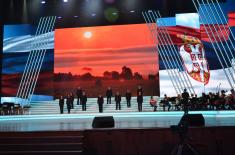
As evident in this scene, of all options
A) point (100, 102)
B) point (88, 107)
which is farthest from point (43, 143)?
point (88, 107)

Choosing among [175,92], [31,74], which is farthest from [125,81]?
[31,74]

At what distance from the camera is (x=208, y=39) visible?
1255 cm

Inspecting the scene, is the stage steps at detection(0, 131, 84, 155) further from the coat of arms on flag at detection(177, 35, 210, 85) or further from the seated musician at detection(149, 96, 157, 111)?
the coat of arms on flag at detection(177, 35, 210, 85)

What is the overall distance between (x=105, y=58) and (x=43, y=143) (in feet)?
31.7

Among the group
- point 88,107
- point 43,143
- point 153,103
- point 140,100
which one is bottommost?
point 43,143

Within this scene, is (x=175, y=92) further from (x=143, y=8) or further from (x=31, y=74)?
Answer: (x=31, y=74)

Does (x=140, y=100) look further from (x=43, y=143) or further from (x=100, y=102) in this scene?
(x=43, y=143)

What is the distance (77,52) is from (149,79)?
3.90m

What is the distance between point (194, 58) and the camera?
41.1ft

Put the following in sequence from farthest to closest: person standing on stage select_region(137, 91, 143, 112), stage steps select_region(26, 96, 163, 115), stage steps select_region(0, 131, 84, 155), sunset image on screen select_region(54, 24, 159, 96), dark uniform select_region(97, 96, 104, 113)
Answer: sunset image on screen select_region(54, 24, 159, 96) → stage steps select_region(26, 96, 163, 115) → dark uniform select_region(97, 96, 104, 113) → person standing on stage select_region(137, 91, 143, 112) → stage steps select_region(0, 131, 84, 155)

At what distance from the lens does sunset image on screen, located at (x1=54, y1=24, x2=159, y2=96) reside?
13.3m

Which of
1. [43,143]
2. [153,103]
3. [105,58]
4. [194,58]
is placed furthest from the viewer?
[105,58]

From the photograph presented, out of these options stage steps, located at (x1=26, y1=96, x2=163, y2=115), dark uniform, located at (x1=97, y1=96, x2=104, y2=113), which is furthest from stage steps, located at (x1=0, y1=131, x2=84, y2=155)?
stage steps, located at (x1=26, y1=96, x2=163, y2=115)

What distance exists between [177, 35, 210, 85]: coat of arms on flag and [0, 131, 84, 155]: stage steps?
30.2 feet
